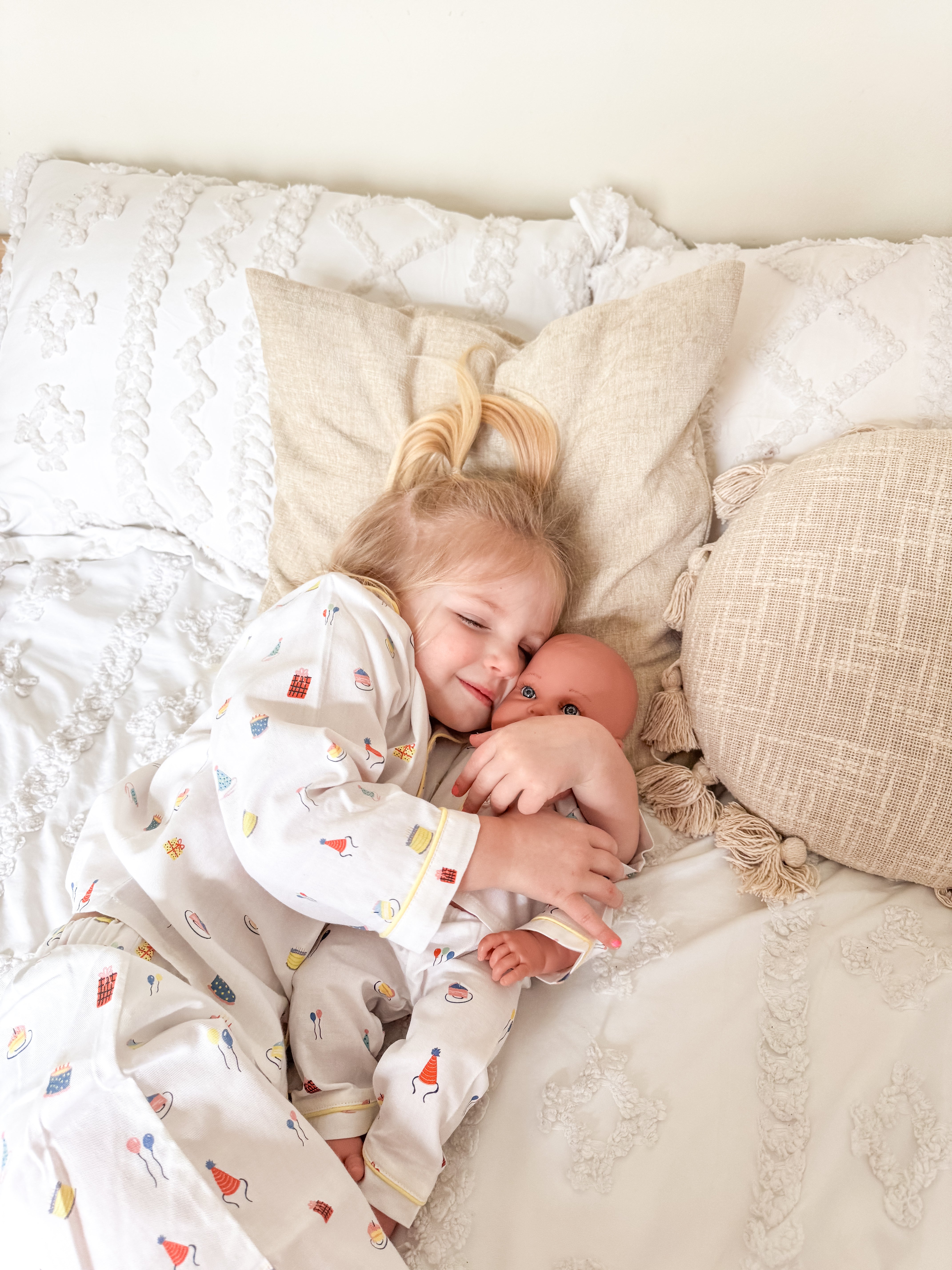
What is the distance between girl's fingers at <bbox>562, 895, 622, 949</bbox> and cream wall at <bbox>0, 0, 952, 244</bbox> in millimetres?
1146

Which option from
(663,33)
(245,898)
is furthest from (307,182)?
(245,898)

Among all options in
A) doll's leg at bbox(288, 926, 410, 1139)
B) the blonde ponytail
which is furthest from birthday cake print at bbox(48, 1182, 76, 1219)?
the blonde ponytail

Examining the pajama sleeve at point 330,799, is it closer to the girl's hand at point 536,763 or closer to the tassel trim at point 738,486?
the girl's hand at point 536,763

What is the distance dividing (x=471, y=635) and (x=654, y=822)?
1.09ft

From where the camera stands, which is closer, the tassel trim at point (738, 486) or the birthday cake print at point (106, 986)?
the birthday cake print at point (106, 986)

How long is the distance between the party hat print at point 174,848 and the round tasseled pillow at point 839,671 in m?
0.58

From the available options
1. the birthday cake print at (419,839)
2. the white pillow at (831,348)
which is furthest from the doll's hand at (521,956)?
the white pillow at (831,348)

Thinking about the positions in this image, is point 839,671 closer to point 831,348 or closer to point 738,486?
point 738,486

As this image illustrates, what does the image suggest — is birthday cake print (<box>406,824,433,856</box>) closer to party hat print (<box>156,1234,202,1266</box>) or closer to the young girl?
the young girl

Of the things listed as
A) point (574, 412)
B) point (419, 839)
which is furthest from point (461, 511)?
point (419, 839)

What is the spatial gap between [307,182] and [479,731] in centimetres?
106

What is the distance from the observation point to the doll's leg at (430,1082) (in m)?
0.75

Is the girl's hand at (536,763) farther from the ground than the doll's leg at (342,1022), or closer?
farther from the ground

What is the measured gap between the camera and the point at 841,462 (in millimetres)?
1001
